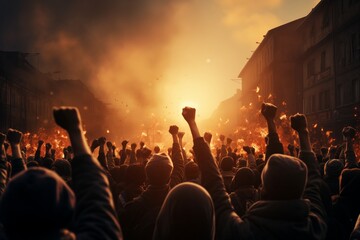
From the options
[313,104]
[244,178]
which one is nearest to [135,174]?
[244,178]

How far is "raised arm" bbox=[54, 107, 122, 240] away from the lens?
6.88 feet

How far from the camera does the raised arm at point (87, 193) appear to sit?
2.10 meters

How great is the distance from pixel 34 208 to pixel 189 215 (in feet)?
3.27

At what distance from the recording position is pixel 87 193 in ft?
7.25

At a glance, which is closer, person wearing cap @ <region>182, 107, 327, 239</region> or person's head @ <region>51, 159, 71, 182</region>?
person wearing cap @ <region>182, 107, 327, 239</region>

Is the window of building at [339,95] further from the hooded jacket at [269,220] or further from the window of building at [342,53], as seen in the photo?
the hooded jacket at [269,220]

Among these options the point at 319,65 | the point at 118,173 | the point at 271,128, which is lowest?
the point at 118,173

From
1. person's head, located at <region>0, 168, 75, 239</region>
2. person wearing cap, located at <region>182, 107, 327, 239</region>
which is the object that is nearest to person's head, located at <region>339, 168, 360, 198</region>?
person wearing cap, located at <region>182, 107, 327, 239</region>

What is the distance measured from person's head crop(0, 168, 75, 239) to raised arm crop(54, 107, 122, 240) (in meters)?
0.24

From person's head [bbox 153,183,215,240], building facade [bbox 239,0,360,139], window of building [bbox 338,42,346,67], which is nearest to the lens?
person's head [bbox 153,183,215,240]

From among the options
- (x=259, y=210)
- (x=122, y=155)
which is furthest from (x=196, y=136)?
(x=122, y=155)

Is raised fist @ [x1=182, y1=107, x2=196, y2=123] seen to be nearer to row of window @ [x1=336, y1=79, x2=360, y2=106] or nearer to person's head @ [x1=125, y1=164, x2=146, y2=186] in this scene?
person's head @ [x1=125, y1=164, x2=146, y2=186]

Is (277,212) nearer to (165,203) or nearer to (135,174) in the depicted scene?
(165,203)

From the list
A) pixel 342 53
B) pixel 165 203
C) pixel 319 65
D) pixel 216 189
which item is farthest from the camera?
pixel 319 65
